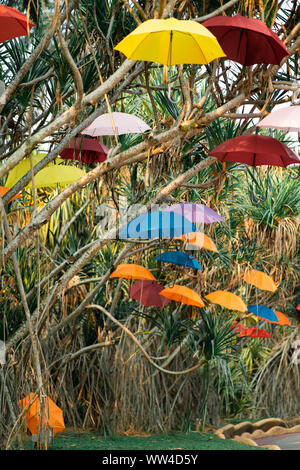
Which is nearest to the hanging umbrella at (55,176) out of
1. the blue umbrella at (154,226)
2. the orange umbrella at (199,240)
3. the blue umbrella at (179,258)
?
the blue umbrella at (154,226)

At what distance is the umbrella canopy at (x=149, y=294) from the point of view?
8266 mm

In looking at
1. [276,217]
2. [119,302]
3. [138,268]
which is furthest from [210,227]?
[276,217]

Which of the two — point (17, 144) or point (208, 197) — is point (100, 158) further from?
point (208, 197)

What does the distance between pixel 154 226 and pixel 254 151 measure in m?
1.25

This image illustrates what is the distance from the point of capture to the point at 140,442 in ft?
27.1

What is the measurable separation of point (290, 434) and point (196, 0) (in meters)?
7.95

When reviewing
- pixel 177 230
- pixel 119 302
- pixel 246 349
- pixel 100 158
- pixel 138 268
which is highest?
pixel 100 158

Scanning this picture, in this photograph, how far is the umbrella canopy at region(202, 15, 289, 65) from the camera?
4.96 meters

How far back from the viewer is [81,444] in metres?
7.91

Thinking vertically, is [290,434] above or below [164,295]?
below

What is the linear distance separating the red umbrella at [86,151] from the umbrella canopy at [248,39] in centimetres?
175
